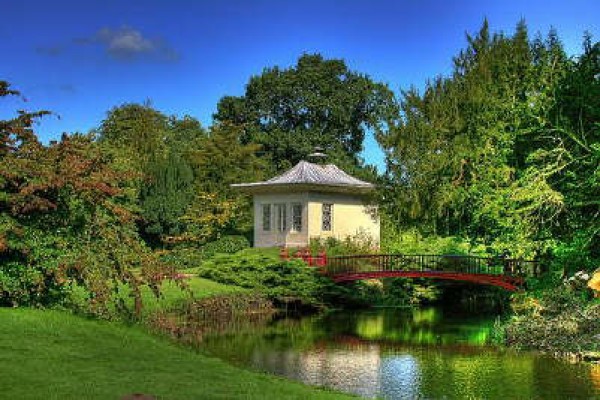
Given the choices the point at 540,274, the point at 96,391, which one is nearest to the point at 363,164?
the point at 540,274

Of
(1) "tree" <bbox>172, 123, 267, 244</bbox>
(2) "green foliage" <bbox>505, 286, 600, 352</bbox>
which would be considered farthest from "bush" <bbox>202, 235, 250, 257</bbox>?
(2) "green foliage" <bbox>505, 286, 600, 352</bbox>

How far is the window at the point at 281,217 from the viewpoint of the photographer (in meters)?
38.6

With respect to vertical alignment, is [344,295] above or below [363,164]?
below

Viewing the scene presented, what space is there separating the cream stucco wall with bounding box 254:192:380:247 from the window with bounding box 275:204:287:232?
0.58ft

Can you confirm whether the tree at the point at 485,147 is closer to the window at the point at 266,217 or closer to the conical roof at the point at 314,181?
the conical roof at the point at 314,181

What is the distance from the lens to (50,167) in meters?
16.0

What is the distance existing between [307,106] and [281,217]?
16966mm

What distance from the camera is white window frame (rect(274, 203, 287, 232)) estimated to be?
127 feet

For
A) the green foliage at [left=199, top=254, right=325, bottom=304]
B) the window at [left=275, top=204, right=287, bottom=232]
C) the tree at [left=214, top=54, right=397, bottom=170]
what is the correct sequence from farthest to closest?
1. the tree at [left=214, top=54, right=397, bottom=170]
2. the window at [left=275, top=204, right=287, bottom=232]
3. the green foliage at [left=199, top=254, right=325, bottom=304]

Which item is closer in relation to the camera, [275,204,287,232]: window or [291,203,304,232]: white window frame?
[291,203,304,232]: white window frame

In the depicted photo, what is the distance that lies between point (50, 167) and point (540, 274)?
51.9 ft

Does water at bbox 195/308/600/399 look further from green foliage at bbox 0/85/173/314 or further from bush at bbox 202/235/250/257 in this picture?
bush at bbox 202/235/250/257

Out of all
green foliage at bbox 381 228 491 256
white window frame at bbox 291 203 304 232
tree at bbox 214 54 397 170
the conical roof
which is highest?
tree at bbox 214 54 397 170

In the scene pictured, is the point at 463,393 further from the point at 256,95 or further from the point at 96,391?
the point at 256,95
